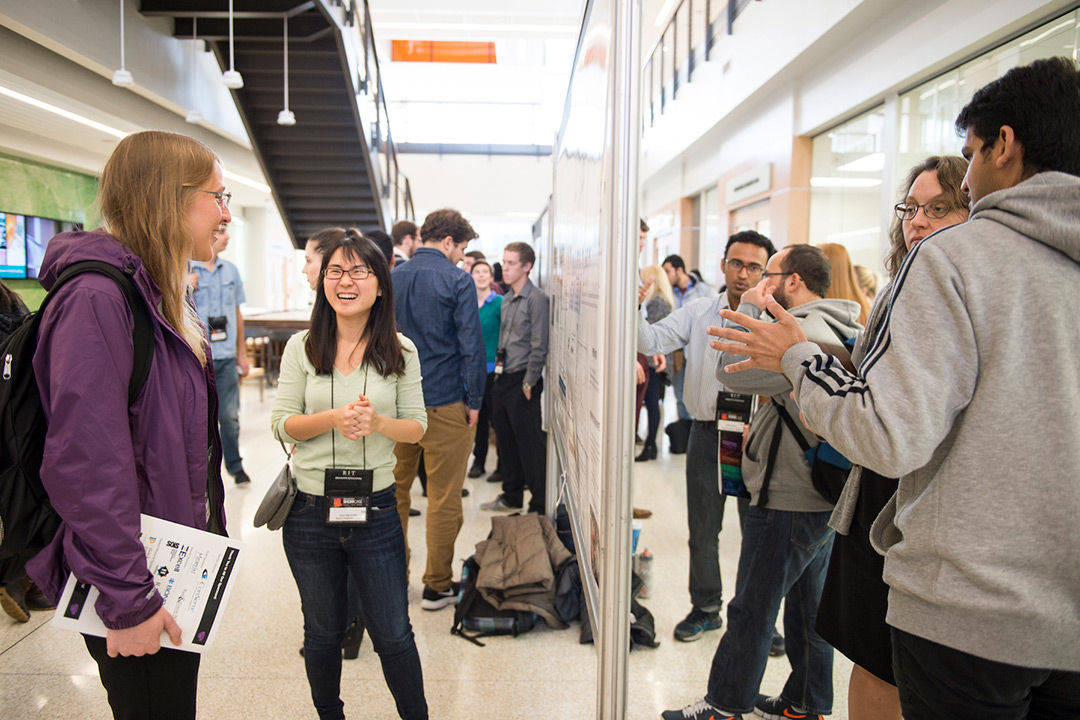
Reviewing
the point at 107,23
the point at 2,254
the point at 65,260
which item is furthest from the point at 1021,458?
the point at 2,254

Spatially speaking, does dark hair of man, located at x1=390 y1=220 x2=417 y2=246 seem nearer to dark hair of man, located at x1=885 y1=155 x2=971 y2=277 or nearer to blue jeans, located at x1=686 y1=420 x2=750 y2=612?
blue jeans, located at x1=686 y1=420 x2=750 y2=612

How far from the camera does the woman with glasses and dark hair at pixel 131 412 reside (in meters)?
1.12

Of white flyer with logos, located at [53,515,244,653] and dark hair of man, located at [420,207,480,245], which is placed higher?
dark hair of man, located at [420,207,480,245]

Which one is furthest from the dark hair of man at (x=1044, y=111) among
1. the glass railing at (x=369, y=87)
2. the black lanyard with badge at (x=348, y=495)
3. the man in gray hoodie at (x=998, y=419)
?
the glass railing at (x=369, y=87)

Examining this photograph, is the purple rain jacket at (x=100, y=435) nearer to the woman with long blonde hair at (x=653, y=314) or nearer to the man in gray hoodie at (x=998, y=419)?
the man in gray hoodie at (x=998, y=419)

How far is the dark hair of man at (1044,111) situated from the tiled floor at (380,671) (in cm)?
208

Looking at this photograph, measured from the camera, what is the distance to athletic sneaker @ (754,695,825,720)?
2.18m

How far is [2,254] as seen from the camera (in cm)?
917

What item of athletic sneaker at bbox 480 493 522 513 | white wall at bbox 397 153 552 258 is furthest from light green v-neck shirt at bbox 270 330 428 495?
white wall at bbox 397 153 552 258

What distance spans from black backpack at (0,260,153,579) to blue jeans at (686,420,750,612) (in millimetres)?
2191

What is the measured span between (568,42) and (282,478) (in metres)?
13.1

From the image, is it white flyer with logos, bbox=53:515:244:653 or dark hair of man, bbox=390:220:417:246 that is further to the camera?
dark hair of man, bbox=390:220:417:246

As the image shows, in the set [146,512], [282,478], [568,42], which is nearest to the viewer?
[146,512]

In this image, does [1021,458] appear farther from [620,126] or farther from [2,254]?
[2,254]
